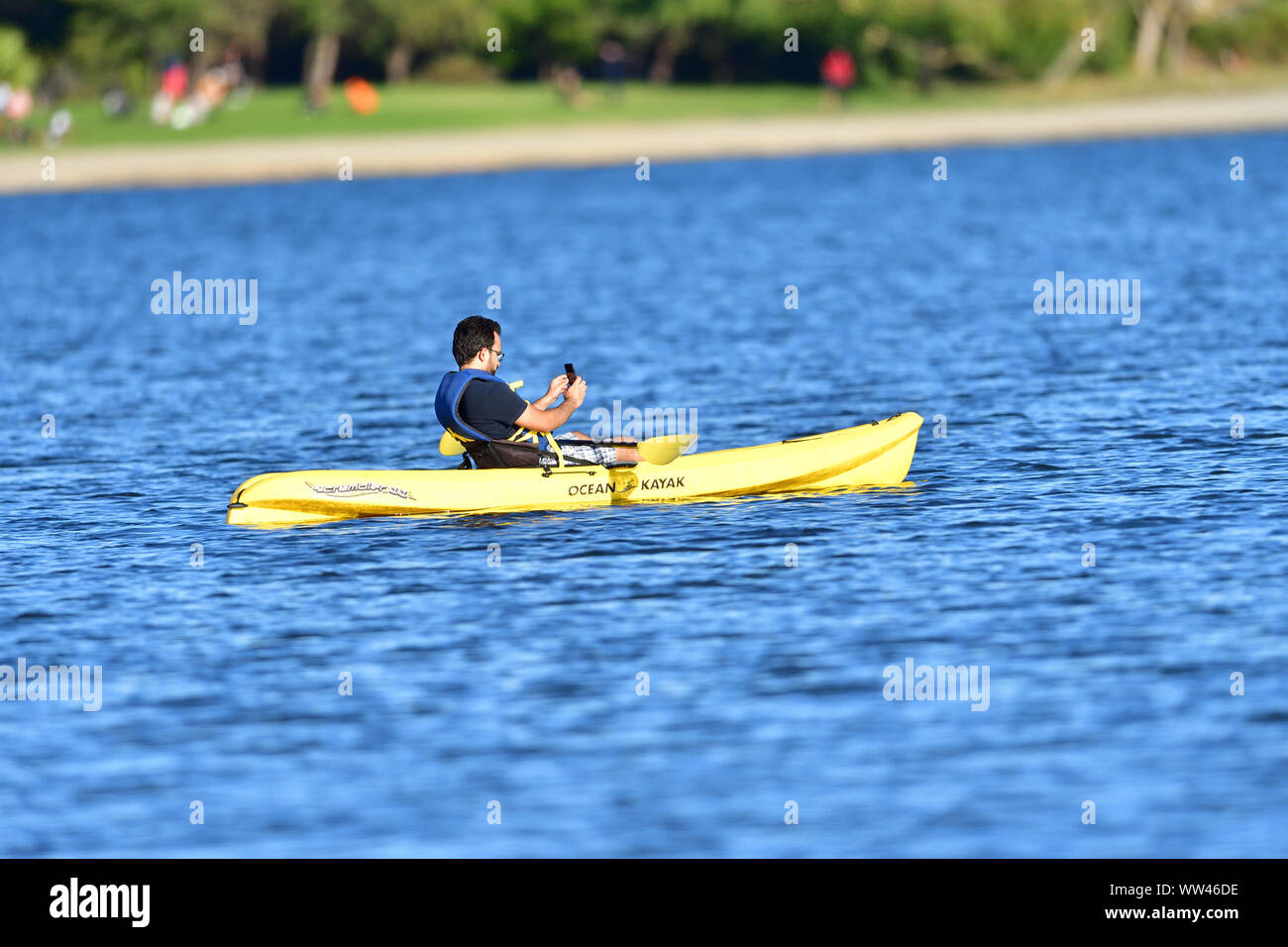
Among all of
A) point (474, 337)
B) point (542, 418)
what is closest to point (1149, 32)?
point (542, 418)

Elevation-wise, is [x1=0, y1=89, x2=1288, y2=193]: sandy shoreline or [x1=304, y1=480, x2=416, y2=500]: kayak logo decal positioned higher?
[x1=0, y1=89, x2=1288, y2=193]: sandy shoreline

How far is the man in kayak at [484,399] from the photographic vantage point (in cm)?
1645

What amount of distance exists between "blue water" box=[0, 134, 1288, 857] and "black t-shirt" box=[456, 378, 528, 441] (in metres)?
0.92

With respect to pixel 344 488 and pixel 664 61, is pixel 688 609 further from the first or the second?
pixel 664 61

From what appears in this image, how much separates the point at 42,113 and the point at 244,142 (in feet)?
32.8

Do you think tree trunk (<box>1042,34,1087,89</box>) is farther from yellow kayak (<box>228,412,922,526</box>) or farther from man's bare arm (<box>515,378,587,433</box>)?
man's bare arm (<box>515,378,587,433</box>)

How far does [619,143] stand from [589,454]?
170ft

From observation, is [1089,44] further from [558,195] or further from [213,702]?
[213,702]

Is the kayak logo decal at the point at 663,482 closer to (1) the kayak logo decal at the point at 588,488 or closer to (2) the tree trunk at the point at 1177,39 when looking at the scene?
(1) the kayak logo decal at the point at 588,488

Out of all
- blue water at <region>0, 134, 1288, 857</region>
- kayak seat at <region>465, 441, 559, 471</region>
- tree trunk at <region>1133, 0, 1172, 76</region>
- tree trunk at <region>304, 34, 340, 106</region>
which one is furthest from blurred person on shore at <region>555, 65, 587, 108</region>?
kayak seat at <region>465, 441, 559, 471</region>

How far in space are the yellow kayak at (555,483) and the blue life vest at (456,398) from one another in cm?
41

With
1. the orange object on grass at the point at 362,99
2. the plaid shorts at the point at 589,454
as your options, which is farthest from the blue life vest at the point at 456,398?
the orange object on grass at the point at 362,99

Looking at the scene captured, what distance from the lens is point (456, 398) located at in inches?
649

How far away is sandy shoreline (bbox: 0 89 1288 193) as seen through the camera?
62.9 metres
